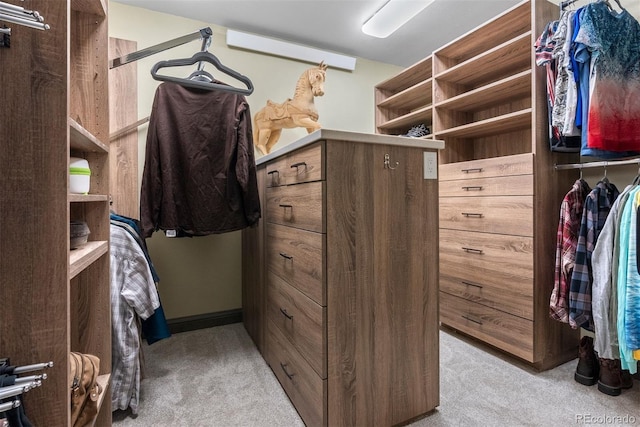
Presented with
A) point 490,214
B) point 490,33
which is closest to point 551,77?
point 490,33

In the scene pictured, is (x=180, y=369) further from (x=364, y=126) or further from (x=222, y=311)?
(x=364, y=126)

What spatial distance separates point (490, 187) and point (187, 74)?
232cm

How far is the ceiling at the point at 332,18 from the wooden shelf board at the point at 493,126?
0.87 metres

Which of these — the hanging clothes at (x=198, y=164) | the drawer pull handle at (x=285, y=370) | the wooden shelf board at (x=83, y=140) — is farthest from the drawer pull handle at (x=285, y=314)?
the wooden shelf board at (x=83, y=140)

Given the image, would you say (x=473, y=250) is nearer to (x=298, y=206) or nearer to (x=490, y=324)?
(x=490, y=324)

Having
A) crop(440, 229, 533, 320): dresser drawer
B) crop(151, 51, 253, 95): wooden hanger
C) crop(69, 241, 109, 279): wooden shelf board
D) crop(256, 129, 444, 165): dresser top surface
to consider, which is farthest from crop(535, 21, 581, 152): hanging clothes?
crop(69, 241, 109, 279): wooden shelf board

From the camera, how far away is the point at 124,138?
225 cm

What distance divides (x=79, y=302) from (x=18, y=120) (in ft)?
2.55

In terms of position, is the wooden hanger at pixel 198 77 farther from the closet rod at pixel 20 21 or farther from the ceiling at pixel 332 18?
the ceiling at pixel 332 18

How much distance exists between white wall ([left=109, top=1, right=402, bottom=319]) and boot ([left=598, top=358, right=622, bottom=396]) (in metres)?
Answer: 2.33

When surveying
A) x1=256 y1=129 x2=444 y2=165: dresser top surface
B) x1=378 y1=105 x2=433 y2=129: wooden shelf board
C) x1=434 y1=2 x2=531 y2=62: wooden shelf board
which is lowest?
x1=256 y1=129 x2=444 y2=165: dresser top surface

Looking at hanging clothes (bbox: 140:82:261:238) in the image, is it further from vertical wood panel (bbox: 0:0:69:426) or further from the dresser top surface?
vertical wood panel (bbox: 0:0:69:426)

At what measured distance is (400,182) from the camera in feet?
4.22

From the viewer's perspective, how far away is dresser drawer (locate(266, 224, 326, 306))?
1.17 meters
